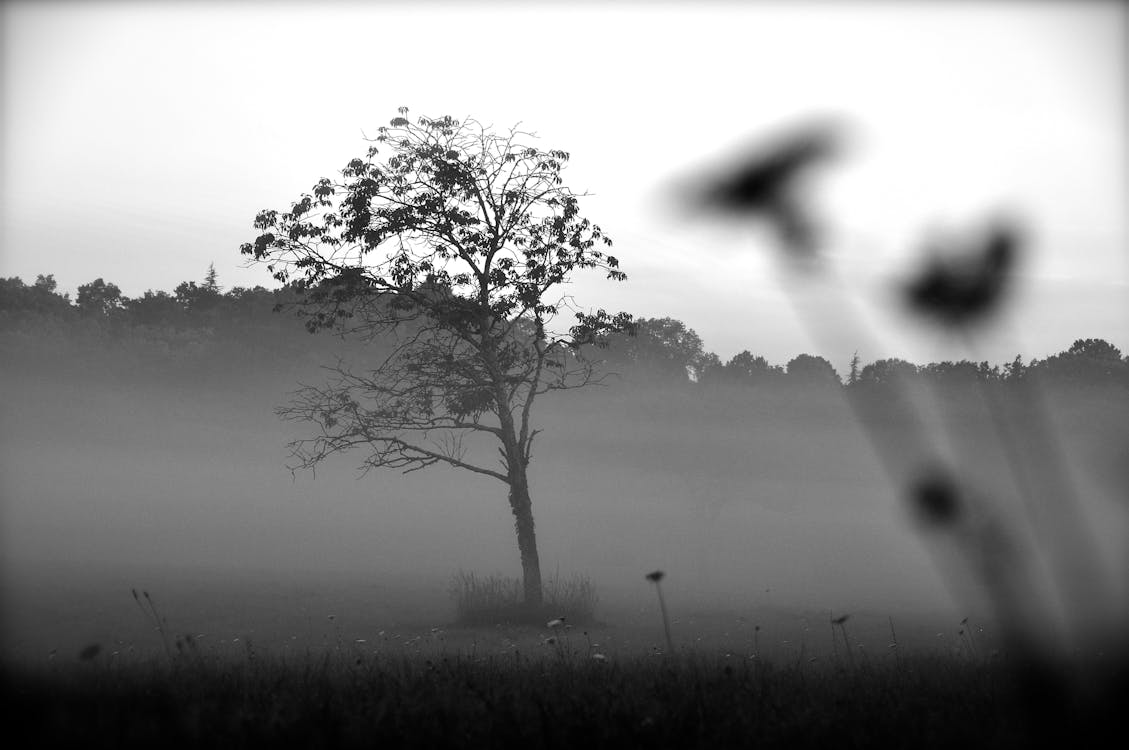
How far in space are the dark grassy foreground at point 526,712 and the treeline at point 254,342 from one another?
4766 cm

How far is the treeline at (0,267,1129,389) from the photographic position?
2280 inches

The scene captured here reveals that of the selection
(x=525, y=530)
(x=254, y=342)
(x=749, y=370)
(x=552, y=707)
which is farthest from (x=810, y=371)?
(x=552, y=707)

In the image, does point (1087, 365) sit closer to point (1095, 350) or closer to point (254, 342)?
point (1095, 350)

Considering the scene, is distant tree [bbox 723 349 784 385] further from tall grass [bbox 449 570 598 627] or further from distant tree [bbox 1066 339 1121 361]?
Result: tall grass [bbox 449 570 598 627]

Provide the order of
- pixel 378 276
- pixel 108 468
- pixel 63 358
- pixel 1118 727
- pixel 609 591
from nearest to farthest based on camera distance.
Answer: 1. pixel 1118 727
2. pixel 378 276
3. pixel 609 591
4. pixel 63 358
5. pixel 108 468

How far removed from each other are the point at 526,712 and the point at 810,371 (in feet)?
224

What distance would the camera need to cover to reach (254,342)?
5772 centimetres

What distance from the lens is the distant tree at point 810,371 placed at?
69.0 meters

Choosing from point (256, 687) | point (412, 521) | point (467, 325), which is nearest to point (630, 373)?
point (412, 521)

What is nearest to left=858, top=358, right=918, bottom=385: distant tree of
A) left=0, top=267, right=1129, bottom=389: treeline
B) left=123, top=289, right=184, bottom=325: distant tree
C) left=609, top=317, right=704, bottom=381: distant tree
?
left=0, top=267, right=1129, bottom=389: treeline

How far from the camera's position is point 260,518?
203 feet

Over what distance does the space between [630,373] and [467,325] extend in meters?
50.1

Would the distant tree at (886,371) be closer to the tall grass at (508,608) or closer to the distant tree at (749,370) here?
the distant tree at (749,370)

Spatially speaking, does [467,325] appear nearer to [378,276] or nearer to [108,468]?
[378,276]
